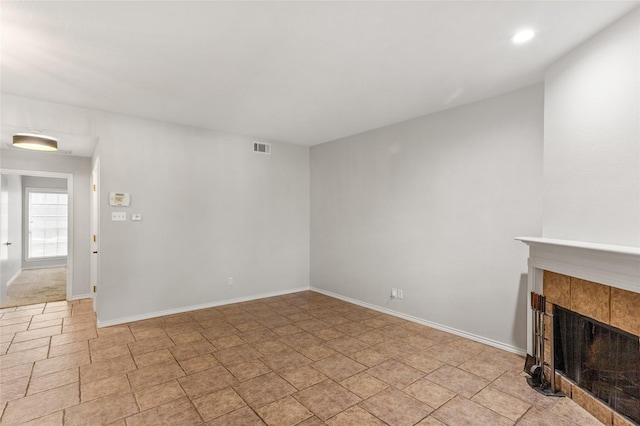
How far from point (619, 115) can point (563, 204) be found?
2.46ft

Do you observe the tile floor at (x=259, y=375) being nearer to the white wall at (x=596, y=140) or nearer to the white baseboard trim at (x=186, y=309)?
the white baseboard trim at (x=186, y=309)

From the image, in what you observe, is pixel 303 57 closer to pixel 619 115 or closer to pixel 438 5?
pixel 438 5

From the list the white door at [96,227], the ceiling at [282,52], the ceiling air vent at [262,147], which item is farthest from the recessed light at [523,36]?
the white door at [96,227]

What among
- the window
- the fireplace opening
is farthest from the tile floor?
the window

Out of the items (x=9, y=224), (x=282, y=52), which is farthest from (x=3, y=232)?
(x=282, y=52)

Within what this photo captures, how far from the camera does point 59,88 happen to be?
3.33 meters

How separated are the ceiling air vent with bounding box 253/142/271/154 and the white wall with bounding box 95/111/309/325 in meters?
0.10

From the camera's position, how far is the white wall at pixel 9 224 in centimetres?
518

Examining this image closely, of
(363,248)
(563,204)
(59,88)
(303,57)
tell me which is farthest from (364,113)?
(59,88)

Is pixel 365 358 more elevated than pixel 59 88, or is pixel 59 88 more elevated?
pixel 59 88

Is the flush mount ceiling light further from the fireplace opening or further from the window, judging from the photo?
the fireplace opening

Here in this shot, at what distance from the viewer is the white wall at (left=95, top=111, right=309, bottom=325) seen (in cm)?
418

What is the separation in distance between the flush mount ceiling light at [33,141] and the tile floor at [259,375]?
7.50 ft

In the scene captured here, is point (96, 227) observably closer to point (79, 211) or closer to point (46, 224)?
point (79, 211)
